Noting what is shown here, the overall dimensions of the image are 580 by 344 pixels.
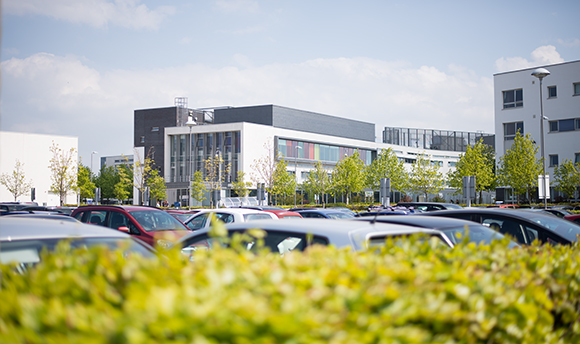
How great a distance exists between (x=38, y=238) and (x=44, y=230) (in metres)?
0.23

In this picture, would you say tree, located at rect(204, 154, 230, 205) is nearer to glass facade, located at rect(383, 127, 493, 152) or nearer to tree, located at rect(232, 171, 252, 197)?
tree, located at rect(232, 171, 252, 197)

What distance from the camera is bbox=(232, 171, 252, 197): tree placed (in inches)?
2373

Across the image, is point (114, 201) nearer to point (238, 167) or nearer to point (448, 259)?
point (238, 167)

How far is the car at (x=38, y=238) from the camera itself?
4.15m

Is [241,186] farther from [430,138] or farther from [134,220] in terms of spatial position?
[430,138]

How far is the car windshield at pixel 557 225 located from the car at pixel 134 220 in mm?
7269

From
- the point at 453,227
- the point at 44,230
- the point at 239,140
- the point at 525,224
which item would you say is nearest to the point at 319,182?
the point at 239,140

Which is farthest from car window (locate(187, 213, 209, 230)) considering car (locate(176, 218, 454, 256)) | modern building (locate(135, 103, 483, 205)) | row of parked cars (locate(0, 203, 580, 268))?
modern building (locate(135, 103, 483, 205))

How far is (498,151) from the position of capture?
50.5m

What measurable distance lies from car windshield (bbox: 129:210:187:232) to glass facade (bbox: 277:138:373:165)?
52341 millimetres

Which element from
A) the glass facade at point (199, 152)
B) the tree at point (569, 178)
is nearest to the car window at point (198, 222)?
the tree at point (569, 178)

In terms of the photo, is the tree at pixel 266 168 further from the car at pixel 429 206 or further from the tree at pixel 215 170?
the car at pixel 429 206

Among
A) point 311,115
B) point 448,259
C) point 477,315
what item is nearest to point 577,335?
point 448,259

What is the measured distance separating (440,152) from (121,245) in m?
97.6
